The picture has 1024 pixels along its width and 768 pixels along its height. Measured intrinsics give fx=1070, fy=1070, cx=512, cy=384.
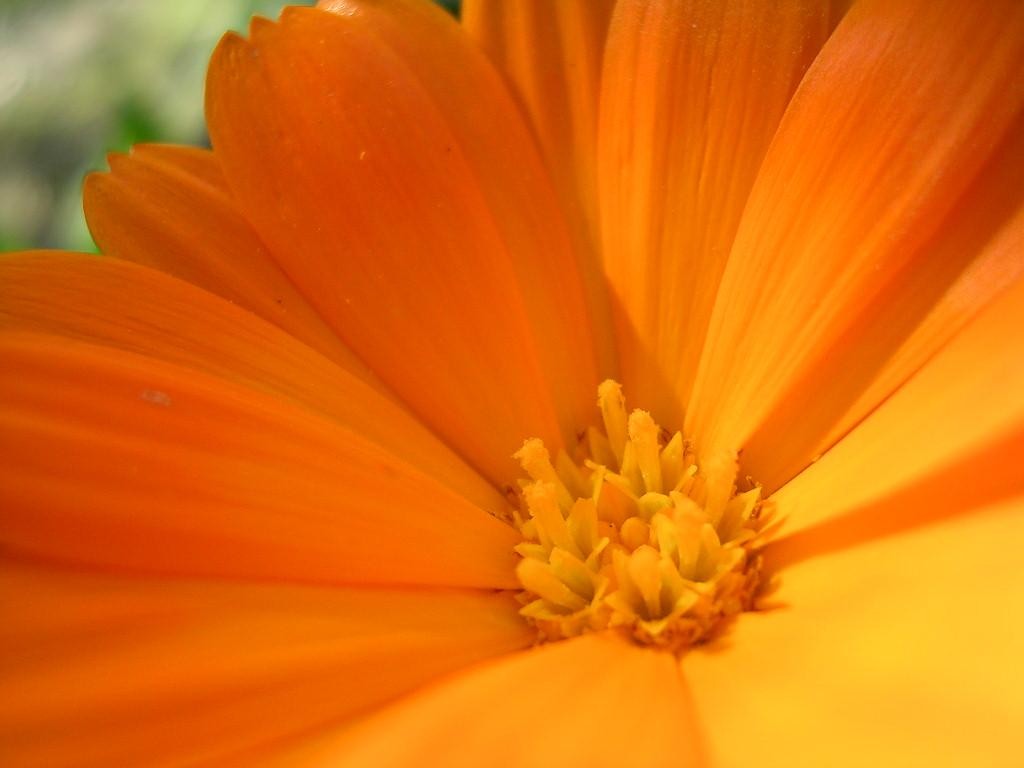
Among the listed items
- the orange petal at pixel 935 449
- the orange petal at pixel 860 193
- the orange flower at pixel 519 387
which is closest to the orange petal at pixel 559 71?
the orange flower at pixel 519 387

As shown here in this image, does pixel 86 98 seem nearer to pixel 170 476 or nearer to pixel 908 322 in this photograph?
pixel 170 476

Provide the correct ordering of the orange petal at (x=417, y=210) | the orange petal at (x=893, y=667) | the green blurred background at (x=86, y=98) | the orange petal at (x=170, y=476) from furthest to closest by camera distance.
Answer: the green blurred background at (x=86, y=98), the orange petal at (x=417, y=210), the orange petal at (x=170, y=476), the orange petal at (x=893, y=667)

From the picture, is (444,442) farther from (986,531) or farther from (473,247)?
(986,531)

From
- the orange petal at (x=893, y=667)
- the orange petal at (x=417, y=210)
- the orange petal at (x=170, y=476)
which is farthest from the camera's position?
the orange petal at (x=417, y=210)

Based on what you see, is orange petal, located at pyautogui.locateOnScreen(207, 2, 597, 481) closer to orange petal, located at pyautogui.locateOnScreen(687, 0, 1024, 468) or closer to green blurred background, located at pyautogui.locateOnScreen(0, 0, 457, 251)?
orange petal, located at pyautogui.locateOnScreen(687, 0, 1024, 468)

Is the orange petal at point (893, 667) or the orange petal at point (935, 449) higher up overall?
the orange petal at point (935, 449)

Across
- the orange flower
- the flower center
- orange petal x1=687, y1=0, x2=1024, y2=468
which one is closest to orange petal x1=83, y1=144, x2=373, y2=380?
the orange flower

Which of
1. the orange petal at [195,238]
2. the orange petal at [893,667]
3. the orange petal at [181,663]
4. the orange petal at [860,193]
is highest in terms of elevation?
the orange petal at [195,238]

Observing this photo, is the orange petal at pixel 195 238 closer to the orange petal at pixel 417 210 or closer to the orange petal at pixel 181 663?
the orange petal at pixel 417 210
